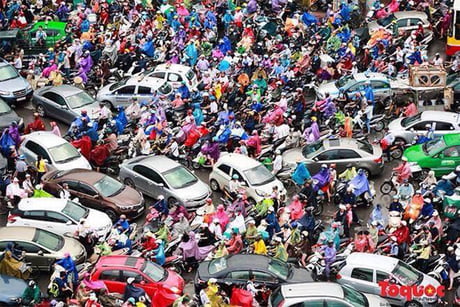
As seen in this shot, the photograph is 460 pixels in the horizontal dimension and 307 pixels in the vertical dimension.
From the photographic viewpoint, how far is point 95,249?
25.9 m

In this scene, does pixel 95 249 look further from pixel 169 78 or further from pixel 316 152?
pixel 169 78

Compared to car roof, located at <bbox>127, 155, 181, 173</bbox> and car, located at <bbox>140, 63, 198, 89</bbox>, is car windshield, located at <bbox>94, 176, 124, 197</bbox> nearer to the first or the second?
car roof, located at <bbox>127, 155, 181, 173</bbox>

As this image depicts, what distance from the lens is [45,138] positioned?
99.9 feet

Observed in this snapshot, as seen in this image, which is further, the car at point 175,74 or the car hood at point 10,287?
the car at point 175,74

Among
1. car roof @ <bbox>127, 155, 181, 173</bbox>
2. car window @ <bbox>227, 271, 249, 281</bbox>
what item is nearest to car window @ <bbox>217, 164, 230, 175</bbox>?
car roof @ <bbox>127, 155, 181, 173</bbox>

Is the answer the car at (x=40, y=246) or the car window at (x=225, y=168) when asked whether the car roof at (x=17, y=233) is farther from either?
the car window at (x=225, y=168)

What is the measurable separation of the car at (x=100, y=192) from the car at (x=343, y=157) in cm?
521

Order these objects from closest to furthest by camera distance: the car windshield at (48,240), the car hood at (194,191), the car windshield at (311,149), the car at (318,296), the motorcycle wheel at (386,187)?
the car at (318,296) → the car windshield at (48,240) → the car hood at (194,191) → the motorcycle wheel at (386,187) → the car windshield at (311,149)

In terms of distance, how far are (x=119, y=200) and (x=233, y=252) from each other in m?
4.57

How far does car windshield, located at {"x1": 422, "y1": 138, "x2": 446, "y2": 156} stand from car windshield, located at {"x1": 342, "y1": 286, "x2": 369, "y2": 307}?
8423 millimetres

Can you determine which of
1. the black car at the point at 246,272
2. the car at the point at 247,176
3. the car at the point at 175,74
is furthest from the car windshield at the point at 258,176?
the car at the point at 175,74

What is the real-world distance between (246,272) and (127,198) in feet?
20.3

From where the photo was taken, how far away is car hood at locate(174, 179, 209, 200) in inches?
1125

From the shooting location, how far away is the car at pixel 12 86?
35406mm
